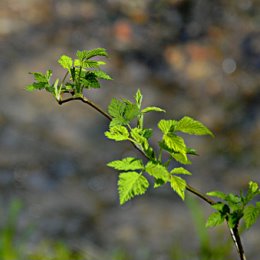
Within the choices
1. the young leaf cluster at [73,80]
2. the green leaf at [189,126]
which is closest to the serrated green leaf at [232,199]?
the green leaf at [189,126]

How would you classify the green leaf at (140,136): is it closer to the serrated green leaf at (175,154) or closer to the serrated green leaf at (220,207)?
the serrated green leaf at (175,154)

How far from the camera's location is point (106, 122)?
4141 millimetres

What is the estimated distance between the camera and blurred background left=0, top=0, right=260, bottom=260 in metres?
3.34

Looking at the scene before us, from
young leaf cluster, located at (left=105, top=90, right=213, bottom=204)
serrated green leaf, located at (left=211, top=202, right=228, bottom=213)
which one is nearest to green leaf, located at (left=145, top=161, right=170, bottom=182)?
young leaf cluster, located at (left=105, top=90, right=213, bottom=204)

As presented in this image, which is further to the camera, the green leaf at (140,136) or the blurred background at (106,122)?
the blurred background at (106,122)

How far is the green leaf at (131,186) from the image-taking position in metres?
0.88

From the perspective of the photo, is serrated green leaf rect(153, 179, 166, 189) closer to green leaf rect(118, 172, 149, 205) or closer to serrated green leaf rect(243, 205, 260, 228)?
green leaf rect(118, 172, 149, 205)

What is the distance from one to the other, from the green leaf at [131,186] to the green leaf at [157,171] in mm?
25

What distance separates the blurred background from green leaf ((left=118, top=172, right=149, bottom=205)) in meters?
1.57

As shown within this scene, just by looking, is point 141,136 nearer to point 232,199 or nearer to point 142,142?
point 142,142

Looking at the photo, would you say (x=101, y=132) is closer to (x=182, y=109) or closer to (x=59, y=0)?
(x=182, y=109)

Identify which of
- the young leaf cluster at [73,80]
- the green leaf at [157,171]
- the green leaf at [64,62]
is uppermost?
the green leaf at [64,62]

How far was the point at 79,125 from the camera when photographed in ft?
13.7

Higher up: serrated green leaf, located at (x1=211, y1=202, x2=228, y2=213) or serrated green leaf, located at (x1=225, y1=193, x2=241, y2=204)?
serrated green leaf, located at (x1=225, y1=193, x2=241, y2=204)
